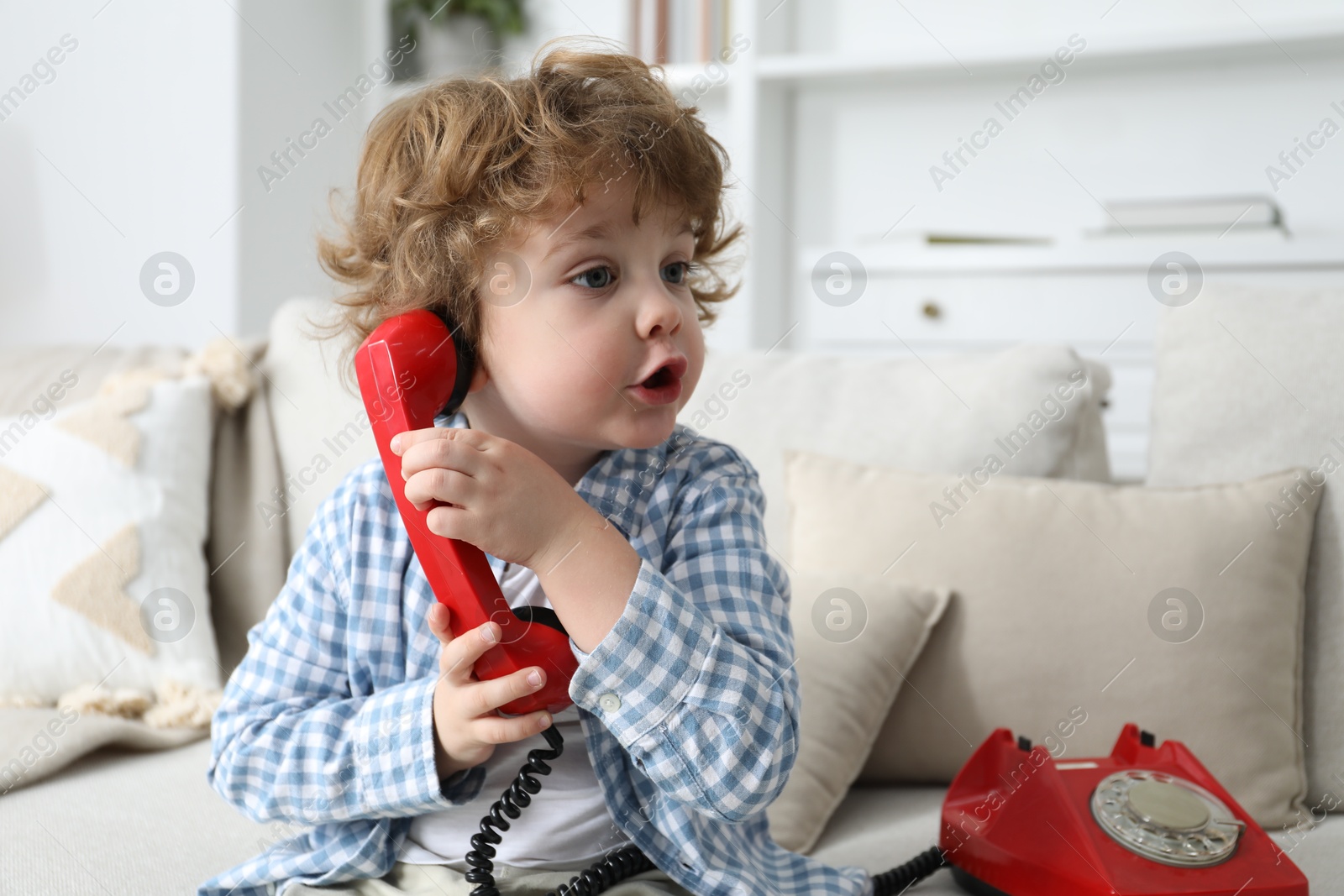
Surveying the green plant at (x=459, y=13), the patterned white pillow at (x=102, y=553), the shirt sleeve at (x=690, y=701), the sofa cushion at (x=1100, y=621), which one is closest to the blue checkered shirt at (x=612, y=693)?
the shirt sleeve at (x=690, y=701)

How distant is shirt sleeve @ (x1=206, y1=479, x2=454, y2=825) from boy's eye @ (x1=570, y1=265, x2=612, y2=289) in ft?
0.81

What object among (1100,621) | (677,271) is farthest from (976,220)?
(677,271)

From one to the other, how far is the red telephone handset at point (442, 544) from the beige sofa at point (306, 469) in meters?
0.41

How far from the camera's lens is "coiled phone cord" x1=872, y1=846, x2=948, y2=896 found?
832 millimetres

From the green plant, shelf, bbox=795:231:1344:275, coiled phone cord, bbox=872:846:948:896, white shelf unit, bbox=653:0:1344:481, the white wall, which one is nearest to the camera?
coiled phone cord, bbox=872:846:948:896

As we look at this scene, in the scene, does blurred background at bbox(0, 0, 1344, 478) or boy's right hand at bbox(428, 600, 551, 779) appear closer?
boy's right hand at bbox(428, 600, 551, 779)

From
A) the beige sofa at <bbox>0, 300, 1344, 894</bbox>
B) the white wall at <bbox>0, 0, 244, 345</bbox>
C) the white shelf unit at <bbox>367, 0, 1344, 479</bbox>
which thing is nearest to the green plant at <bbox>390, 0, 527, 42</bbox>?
the white shelf unit at <bbox>367, 0, 1344, 479</bbox>

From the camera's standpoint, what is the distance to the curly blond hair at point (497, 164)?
725 mm

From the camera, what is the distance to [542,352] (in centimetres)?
71

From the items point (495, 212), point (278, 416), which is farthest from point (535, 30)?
point (495, 212)

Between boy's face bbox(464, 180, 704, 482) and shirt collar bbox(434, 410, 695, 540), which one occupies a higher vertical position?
boy's face bbox(464, 180, 704, 482)

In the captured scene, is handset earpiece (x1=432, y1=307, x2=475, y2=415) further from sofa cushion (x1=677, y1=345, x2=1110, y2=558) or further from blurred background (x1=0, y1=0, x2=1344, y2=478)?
blurred background (x1=0, y1=0, x2=1344, y2=478)

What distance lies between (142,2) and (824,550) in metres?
2.12

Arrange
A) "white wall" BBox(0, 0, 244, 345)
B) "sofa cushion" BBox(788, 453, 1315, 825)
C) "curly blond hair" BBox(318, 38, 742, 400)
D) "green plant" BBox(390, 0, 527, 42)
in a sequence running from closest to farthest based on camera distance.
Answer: "curly blond hair" BBox(318, 38, 742, 400) → "sofa cushion" BBox(788, 453, 1315, 825) → "white wall" BBox(0, 0, 244, 345) → "green plant" BBox(390, 0, 527, 42)
